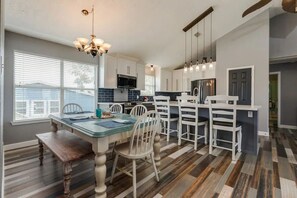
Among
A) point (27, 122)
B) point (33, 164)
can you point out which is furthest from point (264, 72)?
point (27, 122)

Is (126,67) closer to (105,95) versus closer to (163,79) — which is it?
(105,95)

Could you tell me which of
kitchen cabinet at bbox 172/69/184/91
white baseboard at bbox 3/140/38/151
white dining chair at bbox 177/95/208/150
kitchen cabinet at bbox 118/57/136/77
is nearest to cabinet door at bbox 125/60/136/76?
kitchen cabinet at bbox 118/57/136/77

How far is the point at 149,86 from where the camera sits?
6211 mm

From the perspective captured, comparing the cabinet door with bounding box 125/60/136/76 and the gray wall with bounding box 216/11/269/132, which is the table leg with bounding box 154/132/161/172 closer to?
the cabinet door with bounding box 125/60/136/76

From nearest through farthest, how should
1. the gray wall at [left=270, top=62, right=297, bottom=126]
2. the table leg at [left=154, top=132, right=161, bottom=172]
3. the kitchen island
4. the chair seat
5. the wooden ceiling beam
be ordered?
the chair seat
the table leg at [left=154, top=132, right=161, bottom=172]
the kitchen island
the wooden ceiling beam
the gray wall at [left=270, top=62, right=297, bottom=126]

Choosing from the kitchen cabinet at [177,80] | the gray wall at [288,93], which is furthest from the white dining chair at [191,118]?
the gray wall at [288,93]

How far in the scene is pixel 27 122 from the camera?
322 cm

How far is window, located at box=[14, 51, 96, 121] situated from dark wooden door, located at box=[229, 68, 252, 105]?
443 centimetres

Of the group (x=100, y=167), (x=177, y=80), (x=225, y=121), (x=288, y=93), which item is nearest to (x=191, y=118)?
(x=225, y=121)

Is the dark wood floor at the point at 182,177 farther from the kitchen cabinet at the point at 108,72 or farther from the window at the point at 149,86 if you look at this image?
the window at the point at 149,86

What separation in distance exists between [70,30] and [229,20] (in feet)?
14.1

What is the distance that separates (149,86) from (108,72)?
2.26 m

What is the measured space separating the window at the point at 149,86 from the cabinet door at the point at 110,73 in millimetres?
1770

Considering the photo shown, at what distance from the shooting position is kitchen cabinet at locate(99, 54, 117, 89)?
4.27 meters
